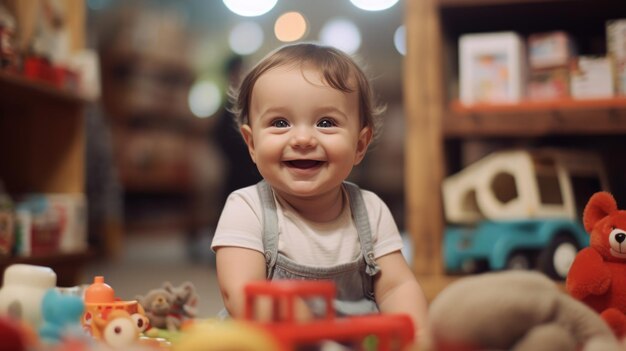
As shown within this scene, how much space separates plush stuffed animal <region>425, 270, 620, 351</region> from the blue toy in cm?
32

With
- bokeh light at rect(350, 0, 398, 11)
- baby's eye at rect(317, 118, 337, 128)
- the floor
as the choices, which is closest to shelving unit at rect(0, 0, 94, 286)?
the floor

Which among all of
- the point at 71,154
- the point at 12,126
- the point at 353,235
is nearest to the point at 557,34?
the point at 353,235

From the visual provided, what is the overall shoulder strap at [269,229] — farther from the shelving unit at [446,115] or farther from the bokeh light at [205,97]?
the bokeh light at [205,97]

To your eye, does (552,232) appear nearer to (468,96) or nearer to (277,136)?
(468,96)

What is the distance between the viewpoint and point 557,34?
1632 mm

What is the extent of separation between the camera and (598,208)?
0.82 metres

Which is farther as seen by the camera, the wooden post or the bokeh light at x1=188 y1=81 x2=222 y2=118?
the bokeh light at x1=188 y1=81 x2=222 y2=118

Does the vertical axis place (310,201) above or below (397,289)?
above

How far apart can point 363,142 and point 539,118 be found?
30.4 inches

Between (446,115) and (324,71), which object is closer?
(324,71)

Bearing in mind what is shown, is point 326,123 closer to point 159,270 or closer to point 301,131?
point 301,131

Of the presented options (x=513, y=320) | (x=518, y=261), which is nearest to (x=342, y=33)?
(x=518, y=261)

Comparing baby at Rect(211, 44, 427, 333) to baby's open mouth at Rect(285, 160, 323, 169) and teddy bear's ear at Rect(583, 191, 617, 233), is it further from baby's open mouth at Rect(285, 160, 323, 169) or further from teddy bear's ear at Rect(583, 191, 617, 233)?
teddy bear's ear at Rect(583, 191, 617, 233)

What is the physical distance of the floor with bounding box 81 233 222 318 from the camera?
5.59 ft
